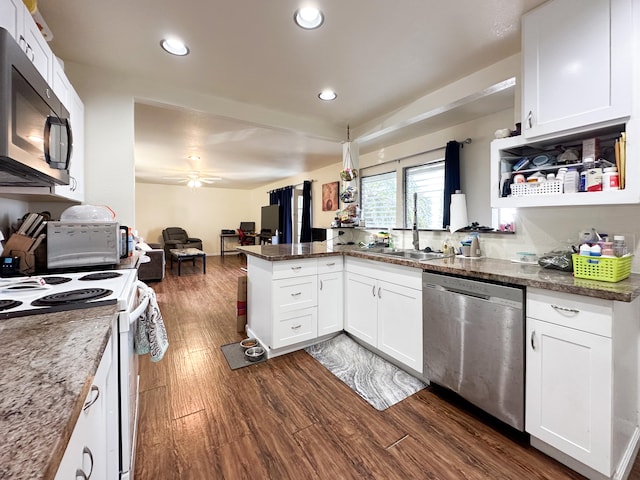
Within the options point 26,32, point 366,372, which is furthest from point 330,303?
point 26,32

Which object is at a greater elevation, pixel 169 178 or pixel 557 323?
pixel 169 178

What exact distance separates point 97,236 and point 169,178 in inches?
234

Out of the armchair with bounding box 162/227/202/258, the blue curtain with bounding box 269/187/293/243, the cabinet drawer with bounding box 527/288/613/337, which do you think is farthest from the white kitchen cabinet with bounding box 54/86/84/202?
the armchair with bounding box 162/227/202/258

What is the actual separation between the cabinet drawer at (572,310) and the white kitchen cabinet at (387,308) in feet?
2.16

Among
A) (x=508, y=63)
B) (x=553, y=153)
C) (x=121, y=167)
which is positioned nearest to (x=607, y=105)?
(x=553, y=153)

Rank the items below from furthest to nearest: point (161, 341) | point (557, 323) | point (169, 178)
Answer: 1. point (169, 178)
2. point (161, 341)
3. point (557, 323)

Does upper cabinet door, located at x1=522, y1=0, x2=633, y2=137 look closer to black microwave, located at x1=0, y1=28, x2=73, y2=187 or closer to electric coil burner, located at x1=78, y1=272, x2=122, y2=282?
black microwave, located at x1=0, y1=28, x2=73, y2=187

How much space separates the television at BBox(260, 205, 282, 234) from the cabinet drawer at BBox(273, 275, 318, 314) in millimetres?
4907

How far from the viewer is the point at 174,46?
1847 mm

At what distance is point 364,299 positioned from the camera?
7.90 ft

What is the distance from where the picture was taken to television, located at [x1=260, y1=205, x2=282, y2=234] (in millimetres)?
7223

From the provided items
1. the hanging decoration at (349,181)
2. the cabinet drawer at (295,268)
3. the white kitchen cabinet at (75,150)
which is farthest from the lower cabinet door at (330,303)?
the white kitchen cabinet at (75,150)

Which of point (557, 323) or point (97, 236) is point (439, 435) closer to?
point (557, 323)

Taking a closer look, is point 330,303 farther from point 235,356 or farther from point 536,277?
point 536,277
